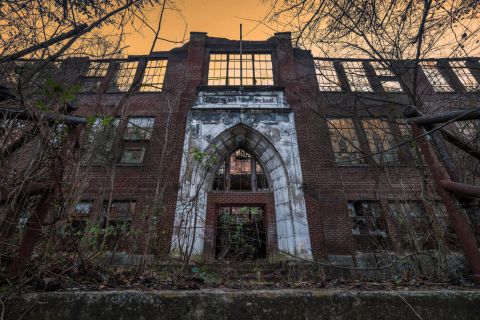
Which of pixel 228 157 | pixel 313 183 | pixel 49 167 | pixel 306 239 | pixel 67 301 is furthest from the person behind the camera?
pixel 228 157

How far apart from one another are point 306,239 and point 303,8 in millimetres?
6810

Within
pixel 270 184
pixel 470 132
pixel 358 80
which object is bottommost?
pixel 470 132

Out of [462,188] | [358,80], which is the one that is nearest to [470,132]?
[358,80]

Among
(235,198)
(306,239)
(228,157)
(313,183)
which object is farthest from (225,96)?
(306,239)

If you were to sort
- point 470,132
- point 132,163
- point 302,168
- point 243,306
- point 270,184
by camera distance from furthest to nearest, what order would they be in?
1. point 132,163
2. point 270,184
3. point 302,168
4. point 470,132
5. point 243,306

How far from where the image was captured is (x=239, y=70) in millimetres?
11922

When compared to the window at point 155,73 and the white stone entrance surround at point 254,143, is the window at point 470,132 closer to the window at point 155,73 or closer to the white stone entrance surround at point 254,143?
the white stone entrance surround at point 254,143

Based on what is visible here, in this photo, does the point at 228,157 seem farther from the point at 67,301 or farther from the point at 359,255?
the point at 67,301

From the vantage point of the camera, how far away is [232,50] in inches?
499

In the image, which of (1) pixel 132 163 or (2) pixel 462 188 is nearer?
(2) pixel 462 188

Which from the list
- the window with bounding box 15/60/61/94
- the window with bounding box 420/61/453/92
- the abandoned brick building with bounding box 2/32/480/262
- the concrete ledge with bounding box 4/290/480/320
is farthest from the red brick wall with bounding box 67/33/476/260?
the concrete ledge with bounding box 4/290/480/320

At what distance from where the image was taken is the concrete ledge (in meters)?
1.17

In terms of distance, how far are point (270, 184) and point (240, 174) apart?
1316 mm

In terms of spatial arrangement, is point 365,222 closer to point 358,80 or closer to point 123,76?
point 358,80
